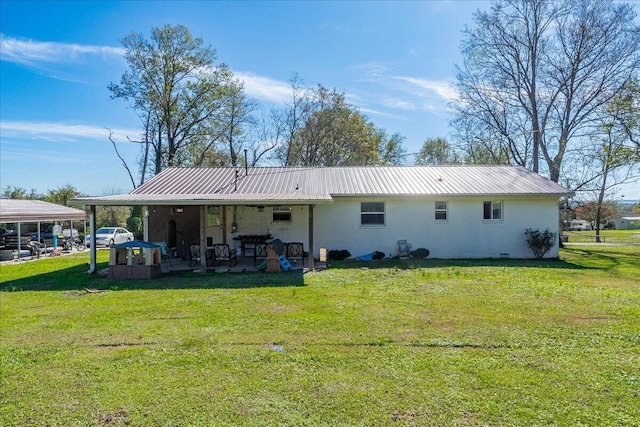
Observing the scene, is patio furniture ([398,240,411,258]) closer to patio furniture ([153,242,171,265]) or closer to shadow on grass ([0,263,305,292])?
shadow on grass ([0,263,305,292])

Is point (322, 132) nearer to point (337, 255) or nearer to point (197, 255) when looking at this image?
point (337, 255)

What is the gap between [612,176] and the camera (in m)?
24.8

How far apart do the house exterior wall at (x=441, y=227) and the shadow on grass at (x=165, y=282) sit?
3.55 meters

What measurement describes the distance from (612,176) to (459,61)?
1255 cm

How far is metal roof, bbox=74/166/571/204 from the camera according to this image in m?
14.1

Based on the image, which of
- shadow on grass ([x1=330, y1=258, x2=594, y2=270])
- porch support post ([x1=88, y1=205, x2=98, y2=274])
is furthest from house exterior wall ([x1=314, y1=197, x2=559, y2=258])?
porch support post ([x1=88, y1=205, x2=98, y2=274])

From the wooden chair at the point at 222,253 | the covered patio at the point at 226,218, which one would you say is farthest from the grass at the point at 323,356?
the covered patio at the point at 226,218

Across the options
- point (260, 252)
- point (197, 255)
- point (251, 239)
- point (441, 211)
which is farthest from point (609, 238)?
point (197, 255)

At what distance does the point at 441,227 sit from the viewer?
14.4m

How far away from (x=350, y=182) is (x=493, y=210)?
5.66 metres

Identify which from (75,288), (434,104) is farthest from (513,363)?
(434,104)

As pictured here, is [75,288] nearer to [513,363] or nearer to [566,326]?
[513,363]

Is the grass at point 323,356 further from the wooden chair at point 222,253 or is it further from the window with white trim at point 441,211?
the window with white trim at point 441,211

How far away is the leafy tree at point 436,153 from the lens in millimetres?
37000
